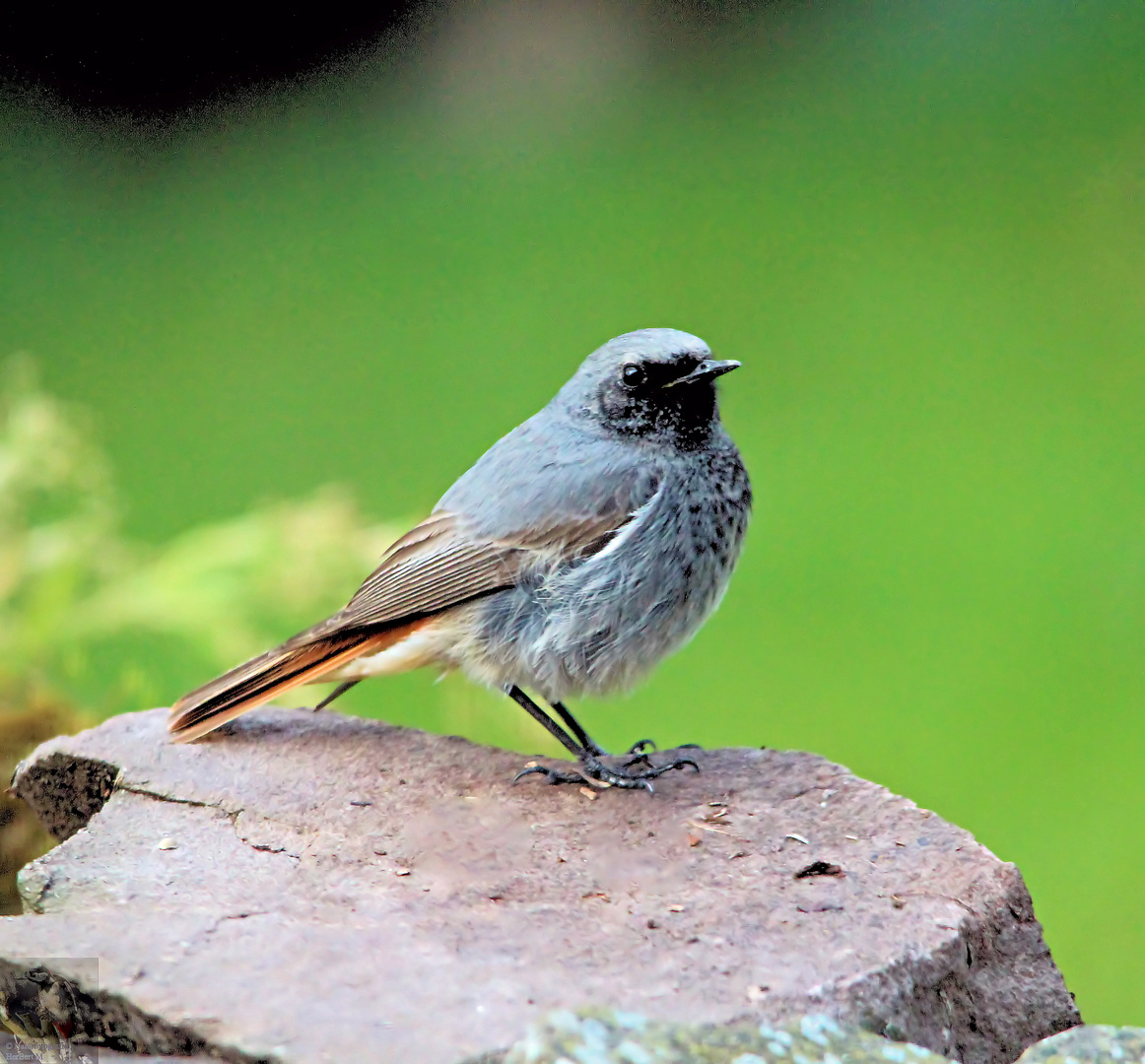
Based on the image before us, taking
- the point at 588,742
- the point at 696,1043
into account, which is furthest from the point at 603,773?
the point at 696,1043

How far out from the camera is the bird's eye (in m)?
3.37

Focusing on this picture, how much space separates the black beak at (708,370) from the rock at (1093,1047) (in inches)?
64.4

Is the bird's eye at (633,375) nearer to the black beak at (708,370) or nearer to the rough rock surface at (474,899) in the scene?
the black beak at (708,370)

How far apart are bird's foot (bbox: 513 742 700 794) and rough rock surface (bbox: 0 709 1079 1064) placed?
0.12 ft

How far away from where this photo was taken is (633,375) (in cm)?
338

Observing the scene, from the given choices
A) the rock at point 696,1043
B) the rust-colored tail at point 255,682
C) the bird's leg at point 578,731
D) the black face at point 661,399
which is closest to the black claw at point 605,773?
the bird's leg at point 578,731

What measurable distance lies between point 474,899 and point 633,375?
1.37 metres

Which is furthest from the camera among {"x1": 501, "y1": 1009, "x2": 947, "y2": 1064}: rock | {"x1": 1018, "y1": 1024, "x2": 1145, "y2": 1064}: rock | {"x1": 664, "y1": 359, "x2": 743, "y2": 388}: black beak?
{"x1": 664, "y1": 359, "x2": 743, "y2": 388}: black beak

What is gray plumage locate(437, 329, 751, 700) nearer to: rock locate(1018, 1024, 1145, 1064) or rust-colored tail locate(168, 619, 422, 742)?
rust-colored tail locate(168, 619, 422, 742)

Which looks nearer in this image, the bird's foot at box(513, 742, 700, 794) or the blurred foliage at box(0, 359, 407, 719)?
the bird's foot at box(513, 742, 700, 794)

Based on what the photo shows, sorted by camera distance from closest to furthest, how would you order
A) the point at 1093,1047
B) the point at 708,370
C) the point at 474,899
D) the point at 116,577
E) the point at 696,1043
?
the point at 696,1043
the point at 1093,1047
the point at 474,899
the point at 708,370
the point at 116,577

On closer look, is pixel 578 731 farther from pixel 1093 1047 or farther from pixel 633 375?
pixel 1093 1047

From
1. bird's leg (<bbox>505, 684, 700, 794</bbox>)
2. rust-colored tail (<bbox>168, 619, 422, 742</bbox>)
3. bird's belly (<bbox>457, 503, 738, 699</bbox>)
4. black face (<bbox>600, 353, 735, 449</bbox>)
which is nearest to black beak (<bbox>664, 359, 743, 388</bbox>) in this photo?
black face (<bbox>600, 353, 735, 449</bbox>)

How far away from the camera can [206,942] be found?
2.35 meters
